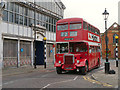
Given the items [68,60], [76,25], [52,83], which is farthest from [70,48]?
[52,83]

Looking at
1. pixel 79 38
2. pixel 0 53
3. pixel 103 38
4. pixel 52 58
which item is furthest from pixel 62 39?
pixel 103 38

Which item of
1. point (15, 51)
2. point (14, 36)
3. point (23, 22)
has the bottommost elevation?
point (15, 51)

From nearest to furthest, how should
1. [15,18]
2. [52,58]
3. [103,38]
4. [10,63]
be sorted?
[10,63]
[15,18]
[52,58]
[103,38]

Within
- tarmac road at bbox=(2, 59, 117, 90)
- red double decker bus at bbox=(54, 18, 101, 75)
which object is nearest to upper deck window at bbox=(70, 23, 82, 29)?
red double decker bus at bbox=(54, 18, 101, 75)

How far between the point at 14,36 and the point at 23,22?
132 inches

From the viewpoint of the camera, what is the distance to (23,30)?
26.3m

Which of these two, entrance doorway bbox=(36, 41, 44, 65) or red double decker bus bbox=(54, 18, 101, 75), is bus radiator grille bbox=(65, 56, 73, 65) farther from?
entrance doorway bbox=(36, 41, 44, 65)

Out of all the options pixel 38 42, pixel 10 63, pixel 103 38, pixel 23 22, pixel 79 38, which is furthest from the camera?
pixel 103 38

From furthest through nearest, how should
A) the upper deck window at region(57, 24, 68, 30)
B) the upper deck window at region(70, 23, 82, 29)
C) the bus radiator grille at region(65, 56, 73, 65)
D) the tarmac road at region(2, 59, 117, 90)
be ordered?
the upper deck window at region(57, 24, 68, 30), the upper deck window at region(70, 23, 82, 29), the bus radiator grille at region(65, 56, 73, 65), the tarmac road at region(2, 59, 117, 90)

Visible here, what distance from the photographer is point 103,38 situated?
62.1 meters

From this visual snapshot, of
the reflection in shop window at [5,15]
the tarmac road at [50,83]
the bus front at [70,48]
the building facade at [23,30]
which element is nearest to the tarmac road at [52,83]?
the tarmac road at [50,83]

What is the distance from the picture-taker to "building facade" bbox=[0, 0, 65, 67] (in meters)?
22.9

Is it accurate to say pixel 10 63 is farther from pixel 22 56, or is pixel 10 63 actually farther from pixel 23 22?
→ pixel 23 22

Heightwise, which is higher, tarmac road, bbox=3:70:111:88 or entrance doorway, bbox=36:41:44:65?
entrance doorway, bbox=36:41:44:65
